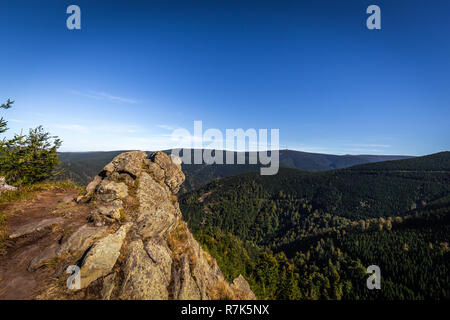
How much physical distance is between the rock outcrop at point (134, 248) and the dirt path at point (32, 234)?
652 millimetres

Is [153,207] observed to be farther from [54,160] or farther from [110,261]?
[54,160]

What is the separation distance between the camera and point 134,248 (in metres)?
12.0

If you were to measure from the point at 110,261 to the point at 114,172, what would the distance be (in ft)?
35.7

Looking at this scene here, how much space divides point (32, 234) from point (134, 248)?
20.0 feet

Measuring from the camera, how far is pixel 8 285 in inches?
320

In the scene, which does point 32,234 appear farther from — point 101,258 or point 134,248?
point 134,248

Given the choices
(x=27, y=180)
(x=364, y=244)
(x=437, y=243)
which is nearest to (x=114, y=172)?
(x=27, y=180)

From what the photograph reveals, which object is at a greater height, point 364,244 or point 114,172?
point 114,172

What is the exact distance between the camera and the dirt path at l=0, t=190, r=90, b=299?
8328 millimetres

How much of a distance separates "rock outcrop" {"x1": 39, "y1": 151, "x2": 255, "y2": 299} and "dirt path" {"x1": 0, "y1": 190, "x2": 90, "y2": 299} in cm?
65

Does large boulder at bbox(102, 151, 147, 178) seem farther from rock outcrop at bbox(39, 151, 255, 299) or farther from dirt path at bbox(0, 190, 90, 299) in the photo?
dirt path at bbox(0, 190, 90, 299)

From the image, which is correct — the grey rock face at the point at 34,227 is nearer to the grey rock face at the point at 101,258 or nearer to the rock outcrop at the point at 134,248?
the rock outcrop at the point at 134,248
